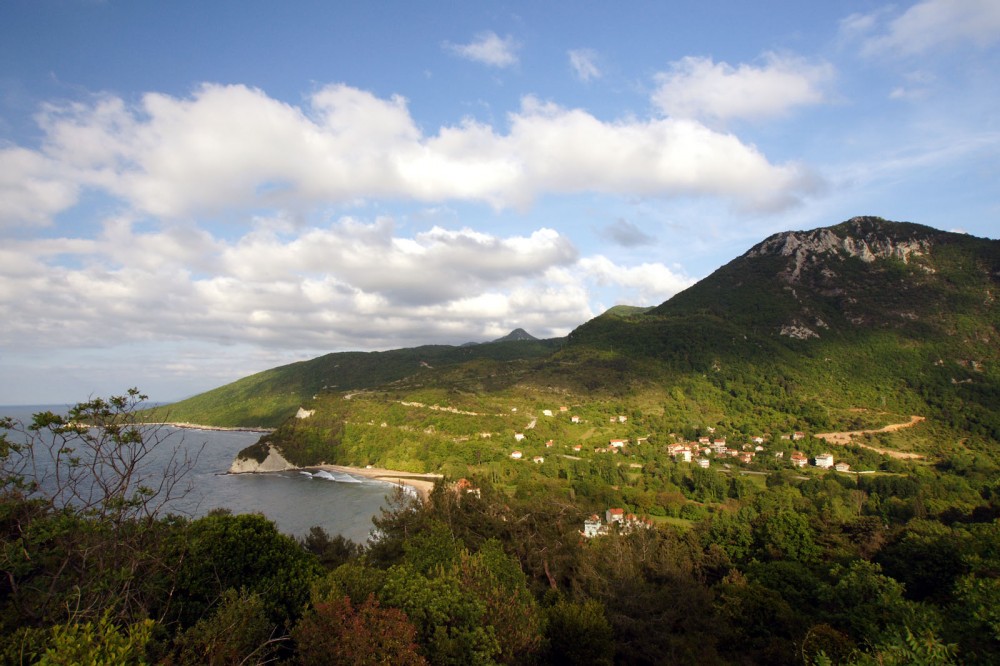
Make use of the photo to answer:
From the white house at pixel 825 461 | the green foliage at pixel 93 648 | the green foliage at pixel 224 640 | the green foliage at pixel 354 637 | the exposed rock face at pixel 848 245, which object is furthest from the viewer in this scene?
the exposed rock face at pixel 848 245

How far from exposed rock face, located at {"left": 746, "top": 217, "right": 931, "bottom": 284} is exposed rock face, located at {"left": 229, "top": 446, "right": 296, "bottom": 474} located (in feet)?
354

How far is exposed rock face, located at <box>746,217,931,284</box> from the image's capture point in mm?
101938

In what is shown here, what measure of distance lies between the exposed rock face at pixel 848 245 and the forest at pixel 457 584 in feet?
281

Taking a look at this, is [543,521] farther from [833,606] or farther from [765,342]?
[765,342]

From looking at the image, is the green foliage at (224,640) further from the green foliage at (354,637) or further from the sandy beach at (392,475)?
the sandy beach at (392,475)

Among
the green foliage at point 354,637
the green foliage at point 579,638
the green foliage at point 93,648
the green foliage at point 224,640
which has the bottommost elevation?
the green foliage at point 579,638

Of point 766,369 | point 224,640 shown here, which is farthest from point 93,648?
point 766,369

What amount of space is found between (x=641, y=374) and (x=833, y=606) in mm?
73056

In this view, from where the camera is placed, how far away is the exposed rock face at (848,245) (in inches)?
4013

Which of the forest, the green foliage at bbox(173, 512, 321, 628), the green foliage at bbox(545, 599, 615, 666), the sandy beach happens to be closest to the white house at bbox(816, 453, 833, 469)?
the forest

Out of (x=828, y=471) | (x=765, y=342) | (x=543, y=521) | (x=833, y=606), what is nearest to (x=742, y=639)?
(x=833, y=606)

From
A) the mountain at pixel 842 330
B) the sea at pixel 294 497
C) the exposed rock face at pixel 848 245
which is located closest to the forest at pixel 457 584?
the sea at pixel 294 497

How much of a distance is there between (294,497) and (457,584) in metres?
44.9

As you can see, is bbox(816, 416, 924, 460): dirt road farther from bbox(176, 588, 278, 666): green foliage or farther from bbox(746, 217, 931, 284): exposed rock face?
bbox(176, 588, 278, 666): green foliage
